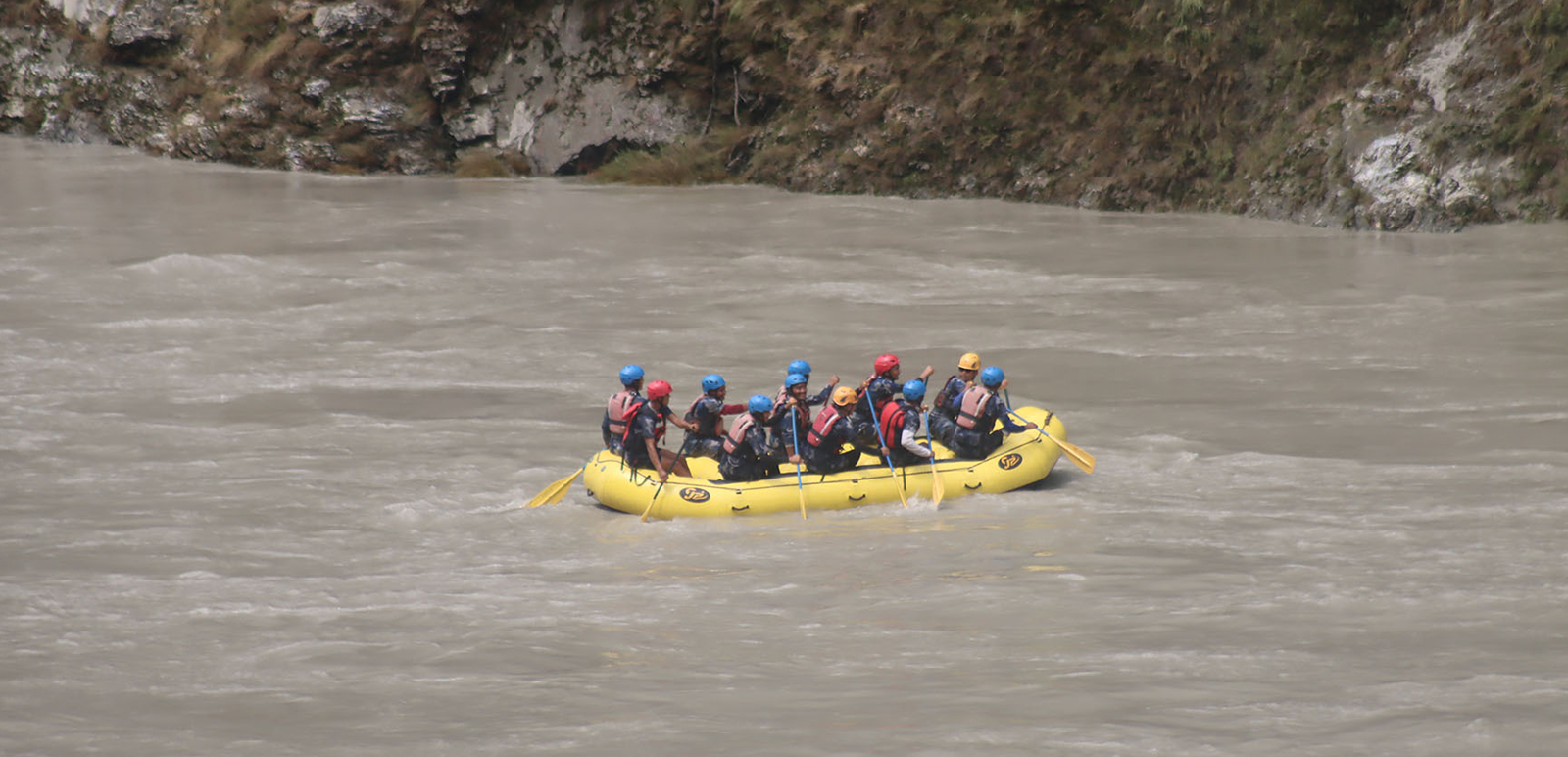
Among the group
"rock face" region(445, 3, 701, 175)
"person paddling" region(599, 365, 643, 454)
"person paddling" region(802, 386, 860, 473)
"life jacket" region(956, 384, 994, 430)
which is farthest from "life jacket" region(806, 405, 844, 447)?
"rock face" region(445, 3, 701, 175)

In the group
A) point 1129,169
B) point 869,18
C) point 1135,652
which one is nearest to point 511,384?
point 1135,652

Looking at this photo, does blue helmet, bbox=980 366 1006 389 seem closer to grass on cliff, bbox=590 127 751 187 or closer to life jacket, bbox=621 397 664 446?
life jacket, bbox=621 397 664 446

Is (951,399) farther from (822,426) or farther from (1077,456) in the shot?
(822,426)

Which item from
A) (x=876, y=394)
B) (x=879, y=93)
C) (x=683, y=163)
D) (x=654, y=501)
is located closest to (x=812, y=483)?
(x=876, y=394)

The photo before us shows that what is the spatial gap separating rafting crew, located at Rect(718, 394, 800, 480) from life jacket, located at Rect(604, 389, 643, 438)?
574 mm

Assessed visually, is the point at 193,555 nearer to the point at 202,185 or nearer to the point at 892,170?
the point at 892,170

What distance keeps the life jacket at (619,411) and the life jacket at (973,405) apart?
71.7 inches

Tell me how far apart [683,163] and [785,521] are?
14.9 metres

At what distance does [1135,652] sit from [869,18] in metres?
17.0

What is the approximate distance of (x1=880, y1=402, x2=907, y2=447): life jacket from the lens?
882 cm

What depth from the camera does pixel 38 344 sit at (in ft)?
42.8

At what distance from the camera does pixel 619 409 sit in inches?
348

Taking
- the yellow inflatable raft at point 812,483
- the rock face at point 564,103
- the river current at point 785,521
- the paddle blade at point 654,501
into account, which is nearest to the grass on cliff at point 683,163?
the rock face at point 564,103

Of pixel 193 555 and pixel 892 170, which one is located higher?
→ pixel 892 170
